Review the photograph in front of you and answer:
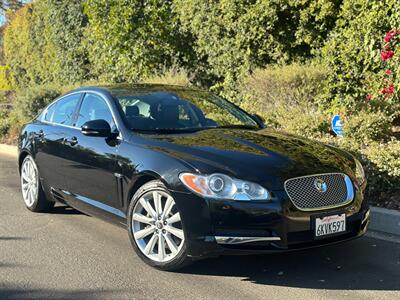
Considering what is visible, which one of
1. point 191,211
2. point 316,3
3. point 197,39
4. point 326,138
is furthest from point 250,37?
point 191,211

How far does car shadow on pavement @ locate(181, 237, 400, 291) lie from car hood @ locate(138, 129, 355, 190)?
79 centimetres

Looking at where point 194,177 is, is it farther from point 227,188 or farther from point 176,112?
point 176,112

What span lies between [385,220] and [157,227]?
98.0 inches

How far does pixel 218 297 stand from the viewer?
12.8 feet

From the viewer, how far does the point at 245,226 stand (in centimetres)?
395

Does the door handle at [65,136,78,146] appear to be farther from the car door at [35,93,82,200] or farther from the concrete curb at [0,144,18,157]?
the concrete curb at [0,144,18,157]

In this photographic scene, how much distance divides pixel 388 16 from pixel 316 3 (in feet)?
8.32

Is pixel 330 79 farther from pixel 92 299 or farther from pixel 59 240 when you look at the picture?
pixel 92 299

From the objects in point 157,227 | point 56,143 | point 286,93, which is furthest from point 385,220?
point 286,93

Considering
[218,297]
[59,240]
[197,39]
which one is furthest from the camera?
[197,39]

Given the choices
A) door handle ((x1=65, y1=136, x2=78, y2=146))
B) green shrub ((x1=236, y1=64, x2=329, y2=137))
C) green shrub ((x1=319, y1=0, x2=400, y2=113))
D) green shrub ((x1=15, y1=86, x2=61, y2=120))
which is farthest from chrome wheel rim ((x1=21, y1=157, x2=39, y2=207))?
green shrub ((x1=15, y1=86, x2=61, y2=120))

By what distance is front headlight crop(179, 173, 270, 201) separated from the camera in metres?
3.98

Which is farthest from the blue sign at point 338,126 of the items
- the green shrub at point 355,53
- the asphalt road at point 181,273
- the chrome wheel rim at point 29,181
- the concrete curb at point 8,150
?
the concrete curb at point 8,150

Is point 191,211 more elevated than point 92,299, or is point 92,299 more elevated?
point 191,211
